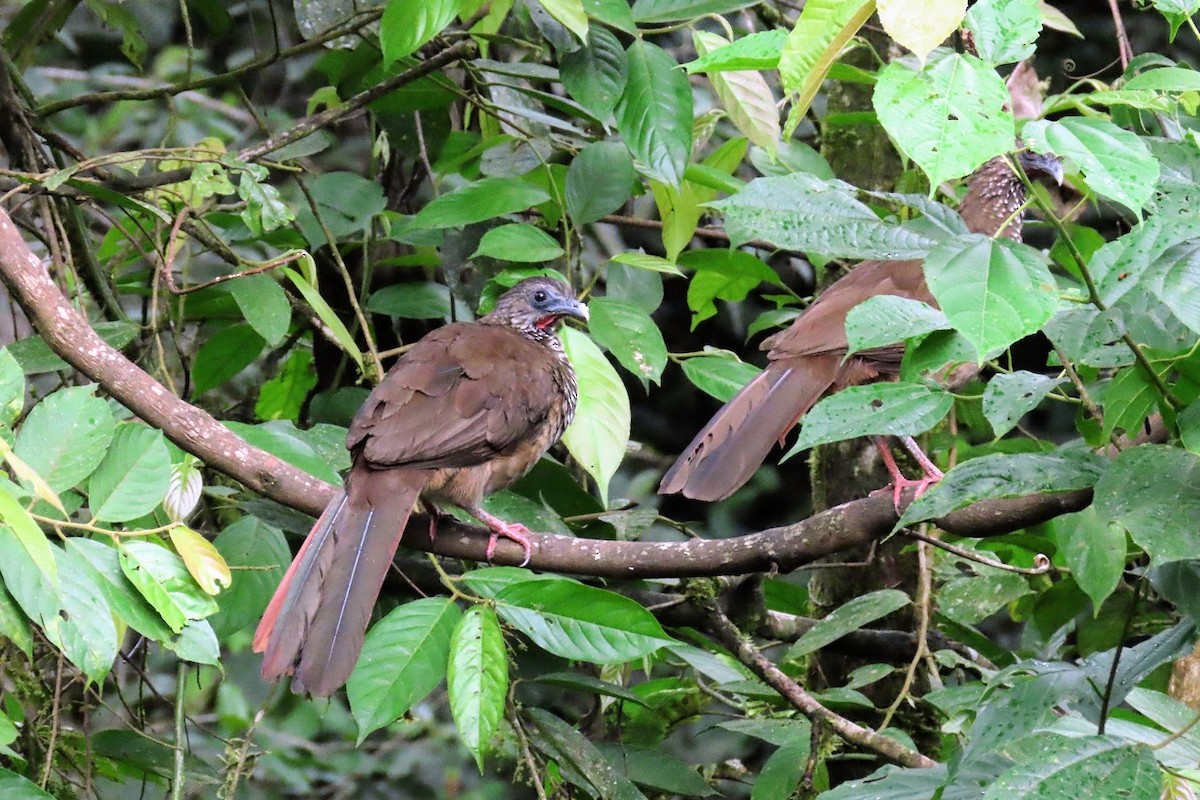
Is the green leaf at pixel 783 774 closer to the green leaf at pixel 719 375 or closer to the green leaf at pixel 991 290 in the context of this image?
the green leaf at pixel 719 375

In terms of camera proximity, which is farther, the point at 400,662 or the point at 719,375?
the point at 719,375

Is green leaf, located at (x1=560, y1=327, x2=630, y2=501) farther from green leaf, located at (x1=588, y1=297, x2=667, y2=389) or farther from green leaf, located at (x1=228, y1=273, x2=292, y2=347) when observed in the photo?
green leaf, located at (x1=228, y1=273, x2=292, y2=347)

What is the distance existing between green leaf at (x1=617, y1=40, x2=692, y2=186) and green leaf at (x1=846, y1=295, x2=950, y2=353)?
1.39 metres

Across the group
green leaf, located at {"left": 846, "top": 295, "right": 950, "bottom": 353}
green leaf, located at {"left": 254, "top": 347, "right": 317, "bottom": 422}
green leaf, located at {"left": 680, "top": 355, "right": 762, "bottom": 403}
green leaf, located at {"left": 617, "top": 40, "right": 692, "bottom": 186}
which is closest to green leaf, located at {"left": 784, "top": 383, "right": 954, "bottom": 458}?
green leaf, located at {"left": 846, "top": 295, "right": 950, "bottom": 353}

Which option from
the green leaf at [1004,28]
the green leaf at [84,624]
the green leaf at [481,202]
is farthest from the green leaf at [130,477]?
the green leaf at [1004,28]

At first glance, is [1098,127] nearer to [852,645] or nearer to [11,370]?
[11,370]

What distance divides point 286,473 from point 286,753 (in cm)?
317

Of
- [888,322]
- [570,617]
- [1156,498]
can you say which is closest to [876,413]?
[888,322]

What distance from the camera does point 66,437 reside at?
198 centimetres

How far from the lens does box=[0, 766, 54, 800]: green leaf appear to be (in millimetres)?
1890

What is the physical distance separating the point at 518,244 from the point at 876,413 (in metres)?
1.63

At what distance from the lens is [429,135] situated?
4.11 m

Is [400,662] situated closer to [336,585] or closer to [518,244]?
[336,585]

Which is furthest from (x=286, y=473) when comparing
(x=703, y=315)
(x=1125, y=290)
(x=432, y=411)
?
(x=703, y=315)
